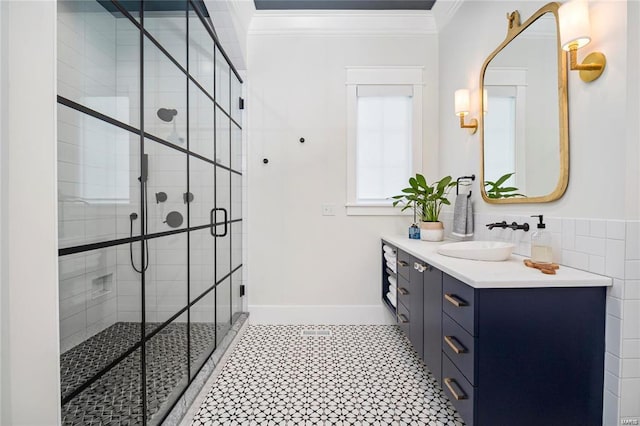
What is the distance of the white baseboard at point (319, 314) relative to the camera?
296cm

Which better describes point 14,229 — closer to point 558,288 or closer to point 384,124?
point 558,288

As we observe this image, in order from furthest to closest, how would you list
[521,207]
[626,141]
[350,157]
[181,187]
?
[350,157]
[521,207]
[181,187]
[626,141]

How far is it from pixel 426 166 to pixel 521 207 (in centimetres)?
122

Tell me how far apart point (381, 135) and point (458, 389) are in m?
2.18

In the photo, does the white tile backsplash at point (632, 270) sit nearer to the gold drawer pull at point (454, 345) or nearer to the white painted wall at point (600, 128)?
the white painted wall at point (600, 128)

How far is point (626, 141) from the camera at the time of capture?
4.01 ft

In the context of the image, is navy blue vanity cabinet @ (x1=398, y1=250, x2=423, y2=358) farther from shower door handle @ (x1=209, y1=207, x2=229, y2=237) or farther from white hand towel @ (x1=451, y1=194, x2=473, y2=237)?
shower door handle @ (x1=209, y1=207, x2=229, y2=237)

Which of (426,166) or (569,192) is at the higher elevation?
(426,166)

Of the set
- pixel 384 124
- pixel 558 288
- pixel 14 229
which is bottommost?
pixel 558 288

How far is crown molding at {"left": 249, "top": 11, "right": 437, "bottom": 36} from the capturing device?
290 centimetres

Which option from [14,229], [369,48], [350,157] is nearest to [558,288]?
[14,229]

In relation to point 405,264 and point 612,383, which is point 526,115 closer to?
point 405,264

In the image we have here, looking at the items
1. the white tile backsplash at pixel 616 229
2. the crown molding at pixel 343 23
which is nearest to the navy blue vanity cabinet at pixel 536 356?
the white tile backsplash at pixel 616 229

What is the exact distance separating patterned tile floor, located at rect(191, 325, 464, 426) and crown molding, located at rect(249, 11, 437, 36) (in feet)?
8.87
